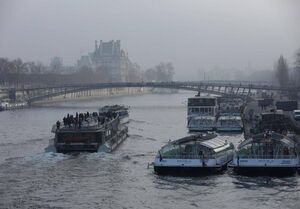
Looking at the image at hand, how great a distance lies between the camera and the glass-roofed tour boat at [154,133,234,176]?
757 inches

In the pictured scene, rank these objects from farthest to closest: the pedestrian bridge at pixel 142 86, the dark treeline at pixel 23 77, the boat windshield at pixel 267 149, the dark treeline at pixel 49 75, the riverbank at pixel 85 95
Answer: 1. the dark treeline at pixel 49 75
2. the dark treeline at pixel 23 77
3. the pedestrian bridge at pixel 142 86
4. the riverbank at pixel 85 95
5. the boat windshield at pixel 267 149

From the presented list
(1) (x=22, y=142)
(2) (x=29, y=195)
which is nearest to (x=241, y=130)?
(1) (x=22, y=142)

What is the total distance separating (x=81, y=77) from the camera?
4373 inches

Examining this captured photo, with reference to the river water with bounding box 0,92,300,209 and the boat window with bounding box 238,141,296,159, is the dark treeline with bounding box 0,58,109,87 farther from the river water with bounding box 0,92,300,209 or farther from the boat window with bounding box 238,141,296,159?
the boat window with bounding box 238,141,296,159

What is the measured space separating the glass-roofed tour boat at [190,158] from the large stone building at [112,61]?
112 metres

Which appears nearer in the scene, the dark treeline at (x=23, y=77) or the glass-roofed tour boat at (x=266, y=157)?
the glass-roofed tour boat at (x=266, y=157)

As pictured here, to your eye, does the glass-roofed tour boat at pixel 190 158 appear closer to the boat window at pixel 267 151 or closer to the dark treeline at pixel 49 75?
the boat window at pixel 267 151

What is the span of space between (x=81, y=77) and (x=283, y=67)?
51394 mm

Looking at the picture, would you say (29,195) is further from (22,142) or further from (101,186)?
(22,142)

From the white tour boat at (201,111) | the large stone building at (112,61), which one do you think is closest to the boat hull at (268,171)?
the white tour boat at (201,111)

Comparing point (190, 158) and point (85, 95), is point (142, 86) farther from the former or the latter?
point (190, 158)

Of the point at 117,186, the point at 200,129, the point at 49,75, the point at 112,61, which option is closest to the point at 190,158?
the point at 117,186

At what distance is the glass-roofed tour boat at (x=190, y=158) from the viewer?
757 inches

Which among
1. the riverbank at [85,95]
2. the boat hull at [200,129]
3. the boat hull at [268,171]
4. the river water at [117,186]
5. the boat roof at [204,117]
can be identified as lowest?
the riverbank at [85,95]
